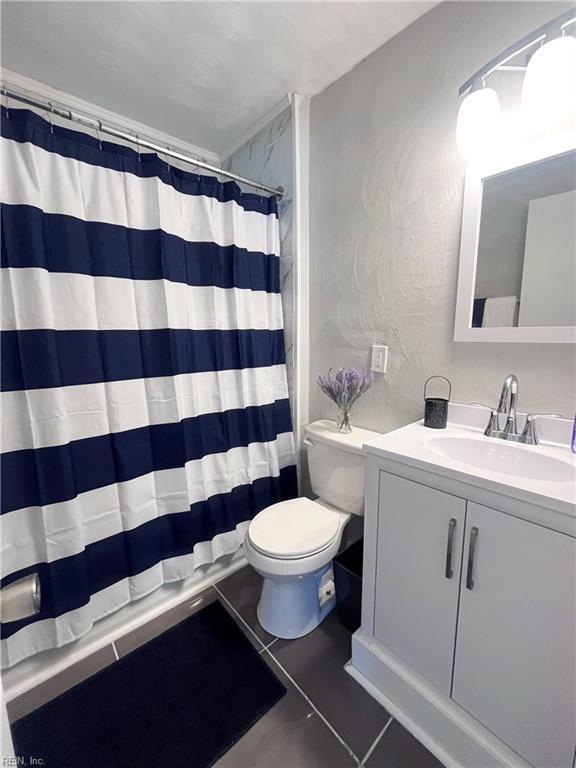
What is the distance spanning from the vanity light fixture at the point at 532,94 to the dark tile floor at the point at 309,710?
6.27 ft

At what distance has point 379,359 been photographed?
145 centimetres

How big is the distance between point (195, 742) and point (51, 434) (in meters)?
1.10

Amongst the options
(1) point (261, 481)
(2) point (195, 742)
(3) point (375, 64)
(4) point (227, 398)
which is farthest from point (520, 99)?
(2) point (195, 742)

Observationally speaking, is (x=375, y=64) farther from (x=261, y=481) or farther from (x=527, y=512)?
(x=261, y=481)

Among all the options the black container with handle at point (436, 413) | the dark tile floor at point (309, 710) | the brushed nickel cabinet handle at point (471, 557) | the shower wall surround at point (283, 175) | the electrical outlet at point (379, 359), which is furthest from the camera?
the shower wall surround at point (283, 175)

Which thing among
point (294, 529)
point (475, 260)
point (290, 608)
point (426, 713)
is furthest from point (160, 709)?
point (475, 260)

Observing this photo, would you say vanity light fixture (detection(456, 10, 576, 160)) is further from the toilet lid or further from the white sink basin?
the toilet lid

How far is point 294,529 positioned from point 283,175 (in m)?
1.78

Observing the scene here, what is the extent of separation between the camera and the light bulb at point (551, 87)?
85 centimetres

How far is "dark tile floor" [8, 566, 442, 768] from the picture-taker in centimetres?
95

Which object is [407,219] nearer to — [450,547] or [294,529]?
[450,547]

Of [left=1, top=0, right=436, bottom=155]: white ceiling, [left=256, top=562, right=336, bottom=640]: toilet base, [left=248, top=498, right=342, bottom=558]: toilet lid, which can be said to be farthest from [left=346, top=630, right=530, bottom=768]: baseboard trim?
[left=1, top=0, right=436, bottom=155]: white ceiling

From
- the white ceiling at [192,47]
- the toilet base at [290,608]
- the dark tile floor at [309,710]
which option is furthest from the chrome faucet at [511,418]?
the white ceiling at [192,47]

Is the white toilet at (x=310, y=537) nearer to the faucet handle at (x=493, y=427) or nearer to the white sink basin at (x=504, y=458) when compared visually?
the white sink basin at (x=504, y=458)
